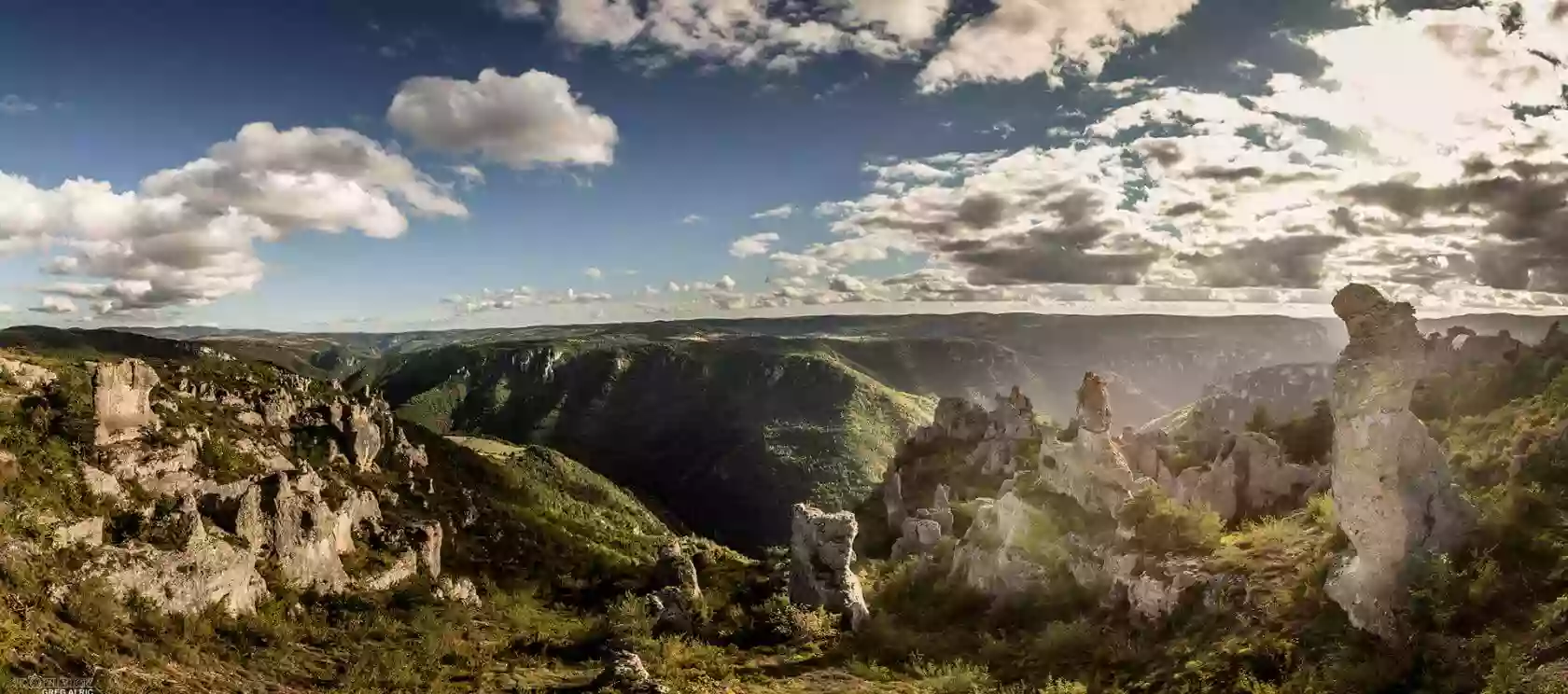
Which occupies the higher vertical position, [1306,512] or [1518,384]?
[1518,384]

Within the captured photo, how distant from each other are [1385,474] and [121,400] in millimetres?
82582

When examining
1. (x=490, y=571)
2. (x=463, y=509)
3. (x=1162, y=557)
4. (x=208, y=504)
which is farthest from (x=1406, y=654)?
(x=463, y=509)

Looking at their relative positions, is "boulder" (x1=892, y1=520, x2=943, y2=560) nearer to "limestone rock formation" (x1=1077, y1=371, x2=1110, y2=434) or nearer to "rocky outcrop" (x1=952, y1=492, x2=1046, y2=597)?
"rocky outcrop" (x1=952, y1=492, x2=1046, y2=597)

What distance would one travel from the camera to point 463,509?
11819 centimetres

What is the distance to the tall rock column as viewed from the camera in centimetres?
2227

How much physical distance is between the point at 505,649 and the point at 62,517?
27028 mm

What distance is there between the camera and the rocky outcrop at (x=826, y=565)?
3862 centimetres

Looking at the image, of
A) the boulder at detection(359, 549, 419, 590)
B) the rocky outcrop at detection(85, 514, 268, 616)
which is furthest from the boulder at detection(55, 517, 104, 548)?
the boulder at detection(359, 549, 419, 590)

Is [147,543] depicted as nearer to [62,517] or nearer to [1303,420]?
[62,517]

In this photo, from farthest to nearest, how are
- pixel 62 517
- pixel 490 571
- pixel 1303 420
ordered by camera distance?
pixel 490 571 → pixel 1303 420 → pixel 62 517

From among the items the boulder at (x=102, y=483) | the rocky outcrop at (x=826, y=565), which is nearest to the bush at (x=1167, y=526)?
the rocky outcrop at (x=826, y=565)

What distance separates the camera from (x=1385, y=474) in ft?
74.0

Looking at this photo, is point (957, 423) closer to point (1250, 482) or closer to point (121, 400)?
point (1250, 482)

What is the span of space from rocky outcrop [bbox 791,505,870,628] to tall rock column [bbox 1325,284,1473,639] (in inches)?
823
